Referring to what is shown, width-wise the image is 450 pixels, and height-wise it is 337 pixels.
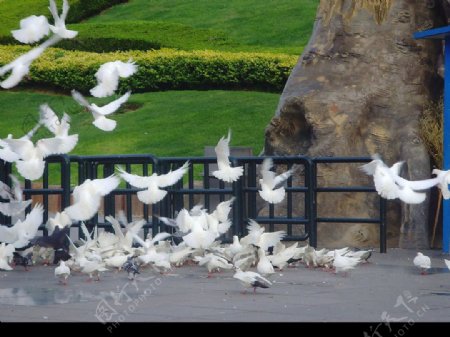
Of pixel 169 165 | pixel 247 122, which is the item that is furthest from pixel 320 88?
pixel 247 122

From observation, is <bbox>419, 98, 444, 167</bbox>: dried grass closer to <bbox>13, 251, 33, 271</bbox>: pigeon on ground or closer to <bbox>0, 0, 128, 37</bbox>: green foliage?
<bbox>13, 251, 33, 271</bbox>: pigeon on ground

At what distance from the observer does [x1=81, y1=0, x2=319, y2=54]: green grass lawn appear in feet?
114

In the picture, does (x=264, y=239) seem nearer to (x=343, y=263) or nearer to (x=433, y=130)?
(x=343, y=263)

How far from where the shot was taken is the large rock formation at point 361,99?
16.1 meters

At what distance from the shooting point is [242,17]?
37281 mm

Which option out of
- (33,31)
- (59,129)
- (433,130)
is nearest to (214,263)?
(59,129)

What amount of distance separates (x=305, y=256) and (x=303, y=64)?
484cm

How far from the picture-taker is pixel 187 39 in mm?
34625

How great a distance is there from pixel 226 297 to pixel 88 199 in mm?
1947

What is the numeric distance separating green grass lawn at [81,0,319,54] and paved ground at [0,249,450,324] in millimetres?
20897

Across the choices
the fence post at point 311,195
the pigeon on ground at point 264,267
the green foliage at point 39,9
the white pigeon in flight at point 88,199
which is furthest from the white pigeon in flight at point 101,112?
the green foliage at point 39,9

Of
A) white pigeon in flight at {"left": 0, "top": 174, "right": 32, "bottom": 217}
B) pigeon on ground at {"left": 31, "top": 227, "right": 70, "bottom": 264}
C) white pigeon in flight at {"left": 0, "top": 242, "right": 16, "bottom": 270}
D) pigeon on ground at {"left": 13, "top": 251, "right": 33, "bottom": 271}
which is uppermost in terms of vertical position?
white pigeon in flight at {"left": 0, "top": 174, "right": 32, "bottom": 217}

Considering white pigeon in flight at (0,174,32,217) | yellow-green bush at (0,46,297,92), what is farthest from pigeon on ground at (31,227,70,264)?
yellow-green bush at (0,46,297,92)

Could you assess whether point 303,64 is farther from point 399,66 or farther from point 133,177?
point 133,177
